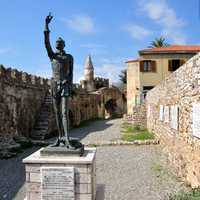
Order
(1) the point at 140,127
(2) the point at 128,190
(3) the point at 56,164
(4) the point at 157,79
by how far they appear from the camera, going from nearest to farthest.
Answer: (3) the point at 56,164 < (2) the point at 128,190 < (1) the point at 140,127 < (4) the point at 157,79

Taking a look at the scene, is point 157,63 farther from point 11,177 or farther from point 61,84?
point 61,84

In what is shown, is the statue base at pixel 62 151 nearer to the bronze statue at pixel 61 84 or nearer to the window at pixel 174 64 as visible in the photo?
the bronze statue at pixel 61 84

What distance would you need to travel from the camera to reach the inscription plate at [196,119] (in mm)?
7683

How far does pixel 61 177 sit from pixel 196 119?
3563 mm

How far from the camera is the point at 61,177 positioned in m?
5.77

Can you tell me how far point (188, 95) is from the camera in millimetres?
8969

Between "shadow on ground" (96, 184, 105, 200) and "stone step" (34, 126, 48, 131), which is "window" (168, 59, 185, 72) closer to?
"stone step" (34, 126, 48, 131)

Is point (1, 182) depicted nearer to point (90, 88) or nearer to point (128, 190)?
point (128, 190)

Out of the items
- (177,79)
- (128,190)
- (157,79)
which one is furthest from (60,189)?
(157,79)

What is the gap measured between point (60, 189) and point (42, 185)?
30 cm

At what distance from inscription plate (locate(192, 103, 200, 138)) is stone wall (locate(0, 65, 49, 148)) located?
855 centimetres

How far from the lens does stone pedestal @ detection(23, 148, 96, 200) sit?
→ 18.8ft

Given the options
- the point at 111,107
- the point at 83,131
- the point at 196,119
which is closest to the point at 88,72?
the point at 111,107

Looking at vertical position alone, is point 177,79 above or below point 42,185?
above
